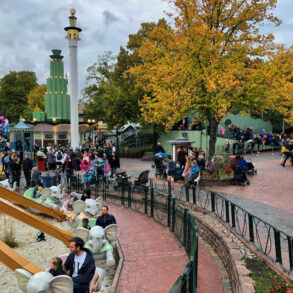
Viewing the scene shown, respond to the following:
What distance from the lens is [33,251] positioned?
9.59m

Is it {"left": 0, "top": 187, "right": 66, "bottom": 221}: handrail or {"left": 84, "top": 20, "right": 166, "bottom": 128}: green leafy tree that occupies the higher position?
{"left": 84, "top": 20, "right": 166, "bottom": 128}: green leafy tree

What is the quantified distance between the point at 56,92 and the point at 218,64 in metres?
24.4

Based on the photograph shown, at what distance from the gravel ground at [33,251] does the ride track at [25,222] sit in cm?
104

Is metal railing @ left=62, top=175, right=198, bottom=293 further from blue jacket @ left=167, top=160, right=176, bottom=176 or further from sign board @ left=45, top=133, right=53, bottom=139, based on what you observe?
sign board @ left=45, top=133, right=53, bottom=139

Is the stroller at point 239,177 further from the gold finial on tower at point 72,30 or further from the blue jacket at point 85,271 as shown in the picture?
the gold finial on tower at point 72,30

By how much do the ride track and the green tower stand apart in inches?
1002

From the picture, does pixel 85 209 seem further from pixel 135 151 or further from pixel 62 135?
pixel 62 135

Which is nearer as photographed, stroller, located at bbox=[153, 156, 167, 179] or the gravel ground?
the gravel ground

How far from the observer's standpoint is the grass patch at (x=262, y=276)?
5516mm

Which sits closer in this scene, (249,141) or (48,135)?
(249,141)

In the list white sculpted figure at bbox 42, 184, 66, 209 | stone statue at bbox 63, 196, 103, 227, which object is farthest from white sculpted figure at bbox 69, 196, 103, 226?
white sculpted figure at bbox 42, 184, 66, 209

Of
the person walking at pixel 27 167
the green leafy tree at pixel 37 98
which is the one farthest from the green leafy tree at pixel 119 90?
the green leafy tree at pixel 37 98

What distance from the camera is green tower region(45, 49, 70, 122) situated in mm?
35594

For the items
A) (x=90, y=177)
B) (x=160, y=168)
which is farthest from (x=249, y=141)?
(x=90, y=177)
